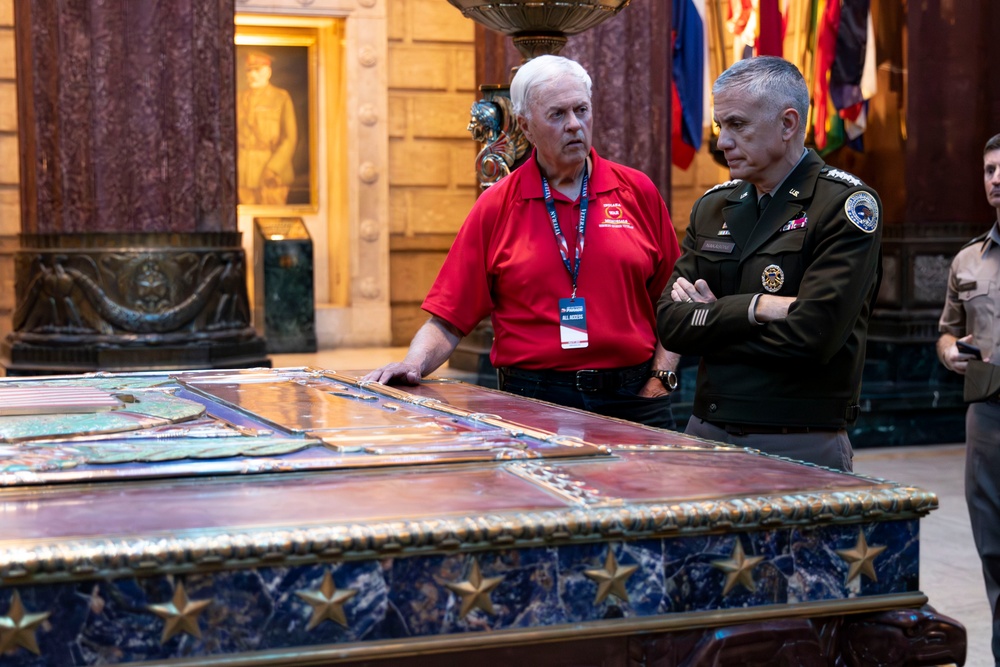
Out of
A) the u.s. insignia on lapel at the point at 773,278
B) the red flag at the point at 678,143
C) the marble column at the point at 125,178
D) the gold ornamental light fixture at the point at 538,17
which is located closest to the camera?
the u.s. insignia on lapel at the point at 773,278

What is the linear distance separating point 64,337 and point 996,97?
18.7 ft

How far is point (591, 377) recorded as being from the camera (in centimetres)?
326

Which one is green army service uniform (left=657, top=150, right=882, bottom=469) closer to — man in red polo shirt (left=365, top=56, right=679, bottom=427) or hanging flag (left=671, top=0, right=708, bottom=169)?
man in red polo shirt (left=365, top=56, right=679, bottom=427)

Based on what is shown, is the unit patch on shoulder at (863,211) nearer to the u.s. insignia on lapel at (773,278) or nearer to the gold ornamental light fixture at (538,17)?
the u.s. insignia on lapel at (773,278)

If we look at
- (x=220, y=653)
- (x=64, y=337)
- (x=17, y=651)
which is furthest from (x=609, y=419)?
(x=64, y=337)

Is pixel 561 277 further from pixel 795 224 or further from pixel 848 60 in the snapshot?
pixel 848 60

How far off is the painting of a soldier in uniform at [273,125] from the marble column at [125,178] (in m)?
4.89

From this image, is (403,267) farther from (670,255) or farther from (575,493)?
(575,493)

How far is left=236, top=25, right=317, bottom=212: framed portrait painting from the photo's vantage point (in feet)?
38.9

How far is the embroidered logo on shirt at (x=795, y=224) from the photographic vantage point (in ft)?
9.08

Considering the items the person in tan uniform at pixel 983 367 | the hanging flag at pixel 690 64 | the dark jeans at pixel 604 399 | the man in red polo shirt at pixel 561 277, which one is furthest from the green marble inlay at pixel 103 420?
the hanging flag at pixel 690 64

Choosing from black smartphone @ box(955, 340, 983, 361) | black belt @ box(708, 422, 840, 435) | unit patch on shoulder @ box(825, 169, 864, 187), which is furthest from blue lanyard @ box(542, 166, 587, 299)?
black smartphone @ box(955, 340, 983, 361)

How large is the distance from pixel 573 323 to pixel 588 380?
0.47 ft

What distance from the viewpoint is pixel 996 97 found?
838 centimetres
